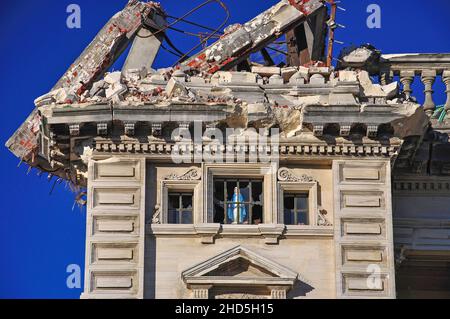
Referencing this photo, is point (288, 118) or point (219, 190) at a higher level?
point (288, 118)

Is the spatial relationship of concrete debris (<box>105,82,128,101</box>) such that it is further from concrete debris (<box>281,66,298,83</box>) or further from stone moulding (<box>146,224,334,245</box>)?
concrete debris (<box>281,66,298,83</box>)

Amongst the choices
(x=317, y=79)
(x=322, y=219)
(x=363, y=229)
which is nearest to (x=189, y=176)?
(x=322, y=219)

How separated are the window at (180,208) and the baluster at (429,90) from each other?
8.06m

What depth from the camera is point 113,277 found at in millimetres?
51031

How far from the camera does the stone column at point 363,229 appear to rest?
2016 inches

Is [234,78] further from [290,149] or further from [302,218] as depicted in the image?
[302,218]

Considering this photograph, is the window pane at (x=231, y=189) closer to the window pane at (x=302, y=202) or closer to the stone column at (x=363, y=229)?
the window pane at (x=302, y=202)

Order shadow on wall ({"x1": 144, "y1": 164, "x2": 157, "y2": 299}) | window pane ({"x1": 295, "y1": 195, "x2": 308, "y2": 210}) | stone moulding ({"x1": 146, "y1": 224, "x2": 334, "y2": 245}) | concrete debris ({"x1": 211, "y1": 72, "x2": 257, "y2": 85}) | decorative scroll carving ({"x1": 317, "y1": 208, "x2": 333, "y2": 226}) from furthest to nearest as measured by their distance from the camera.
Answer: concrete debris ({"x1": 211, "y1": 72, "x2": 257, "y2": 85})
window pane ({"x1": 295, "y1": 195, "x2": 308, "y2": 210})
decorative scroll carving ({"x1": 317, "y1": 208, "x2": 333, "y2": 226})
stone moulding ({"x1": 146, "y1": 224, "x2": 334, "y2": 245})
shadow on wall ({"x1": 144, "y1": 164, "x2": 157, "y2": 299})

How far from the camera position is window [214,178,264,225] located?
5231 centimetres

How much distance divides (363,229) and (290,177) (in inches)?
92.8

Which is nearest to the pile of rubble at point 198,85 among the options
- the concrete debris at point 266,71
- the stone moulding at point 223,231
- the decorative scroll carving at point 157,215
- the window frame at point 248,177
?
the concrete debris at point 266,71

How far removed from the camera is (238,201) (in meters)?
52.5

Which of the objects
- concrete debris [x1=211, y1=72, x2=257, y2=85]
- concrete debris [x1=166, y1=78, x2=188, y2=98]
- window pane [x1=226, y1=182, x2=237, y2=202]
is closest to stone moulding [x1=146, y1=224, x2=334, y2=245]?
window pane [x1=226, y1=182, x2=237, y2=202]

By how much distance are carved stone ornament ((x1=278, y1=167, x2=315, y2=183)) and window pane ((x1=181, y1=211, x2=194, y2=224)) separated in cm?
251
